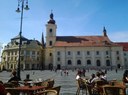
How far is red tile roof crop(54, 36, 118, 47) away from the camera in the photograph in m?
86.8

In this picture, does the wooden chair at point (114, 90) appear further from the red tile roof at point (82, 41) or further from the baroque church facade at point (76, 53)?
the red tile roof at point (82, 41)

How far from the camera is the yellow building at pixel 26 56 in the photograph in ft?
301

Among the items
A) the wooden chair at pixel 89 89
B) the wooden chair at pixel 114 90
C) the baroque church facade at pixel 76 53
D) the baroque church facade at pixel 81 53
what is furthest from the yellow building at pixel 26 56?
the wooden chair at pixel 114 90

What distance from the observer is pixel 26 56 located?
3664 inches

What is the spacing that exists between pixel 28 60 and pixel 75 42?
20050mm

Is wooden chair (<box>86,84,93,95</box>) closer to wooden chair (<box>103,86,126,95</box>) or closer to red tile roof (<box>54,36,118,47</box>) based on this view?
wooden chair (<box>103,86,126,95</box>)

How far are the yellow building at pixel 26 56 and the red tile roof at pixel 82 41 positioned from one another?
10.7 m

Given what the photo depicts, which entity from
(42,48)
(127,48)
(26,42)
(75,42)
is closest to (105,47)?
(75,42)

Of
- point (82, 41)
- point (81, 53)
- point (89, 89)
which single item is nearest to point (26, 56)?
point (81, 53)

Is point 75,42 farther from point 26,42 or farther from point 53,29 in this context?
point 26,42

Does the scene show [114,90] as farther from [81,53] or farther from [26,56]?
[26,56]

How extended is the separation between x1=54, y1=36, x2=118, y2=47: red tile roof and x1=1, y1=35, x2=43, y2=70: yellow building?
10.7 meters

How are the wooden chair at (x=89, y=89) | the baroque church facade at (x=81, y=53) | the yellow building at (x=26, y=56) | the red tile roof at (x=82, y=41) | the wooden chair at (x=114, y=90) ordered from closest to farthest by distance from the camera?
1. the wooden chair at (x=114, y=90)
2. the wooden chair at (x=89, y=89)
3. the baroque church facade at (x=81, y=53)
4. the red tile roof at (x=82, y=41)
5. the yellow building at (x=26, y=56)

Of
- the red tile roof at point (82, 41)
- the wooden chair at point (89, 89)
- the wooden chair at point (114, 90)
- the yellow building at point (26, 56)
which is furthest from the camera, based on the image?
the yellow building at point (26, 56)
